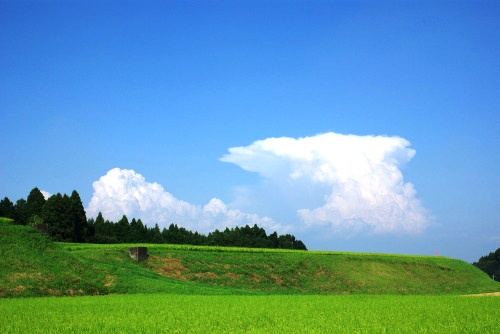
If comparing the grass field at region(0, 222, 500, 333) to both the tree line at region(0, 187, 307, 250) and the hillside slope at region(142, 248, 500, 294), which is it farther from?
the tree line at region(0, 187, 307, 250)

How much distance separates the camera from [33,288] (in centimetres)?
3384

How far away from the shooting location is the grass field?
18.6 metres

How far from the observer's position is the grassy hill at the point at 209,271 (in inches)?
1444

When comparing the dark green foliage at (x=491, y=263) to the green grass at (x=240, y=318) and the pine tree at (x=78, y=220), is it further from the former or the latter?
the green grass at (x=240, y=318)

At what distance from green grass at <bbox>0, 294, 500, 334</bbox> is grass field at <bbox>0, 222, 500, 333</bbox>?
0.05 meters

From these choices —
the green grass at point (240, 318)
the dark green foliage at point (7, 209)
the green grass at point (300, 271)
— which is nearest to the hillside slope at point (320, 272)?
the green grass at point (300, 271)

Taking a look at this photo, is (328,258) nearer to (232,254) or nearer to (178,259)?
(232,254)

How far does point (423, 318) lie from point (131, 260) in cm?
3310

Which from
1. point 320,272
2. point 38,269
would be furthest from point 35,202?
point 38,269

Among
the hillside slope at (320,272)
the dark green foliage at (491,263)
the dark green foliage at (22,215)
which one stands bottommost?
the hillside slope at (320,272)

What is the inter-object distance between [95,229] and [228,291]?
208ft

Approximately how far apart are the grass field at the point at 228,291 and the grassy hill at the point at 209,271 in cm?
11

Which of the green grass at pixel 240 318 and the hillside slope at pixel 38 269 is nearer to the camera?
the green grass at pixel 240 318

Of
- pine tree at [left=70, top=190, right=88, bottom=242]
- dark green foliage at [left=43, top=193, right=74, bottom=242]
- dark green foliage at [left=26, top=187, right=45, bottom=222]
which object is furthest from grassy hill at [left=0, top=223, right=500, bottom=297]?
dark green foliage at [left=26, top=187, right=45, bottom=222]
